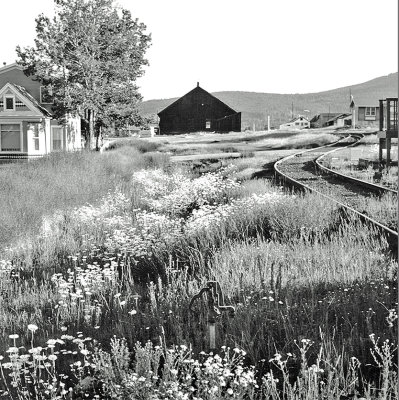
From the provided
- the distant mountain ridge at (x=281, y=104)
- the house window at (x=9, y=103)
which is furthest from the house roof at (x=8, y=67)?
the distant mountain ridge at (x=281, y=104)

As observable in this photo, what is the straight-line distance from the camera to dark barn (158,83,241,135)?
82875 millimetres

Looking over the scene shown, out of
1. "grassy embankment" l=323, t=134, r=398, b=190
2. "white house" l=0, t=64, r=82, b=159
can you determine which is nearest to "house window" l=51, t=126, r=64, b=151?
"white house" l=0, t=64, r=82, b=159

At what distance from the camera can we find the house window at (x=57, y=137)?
1615 inches

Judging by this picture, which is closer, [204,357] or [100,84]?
[204,357]

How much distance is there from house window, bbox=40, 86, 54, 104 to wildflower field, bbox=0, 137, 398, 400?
25.4 metres

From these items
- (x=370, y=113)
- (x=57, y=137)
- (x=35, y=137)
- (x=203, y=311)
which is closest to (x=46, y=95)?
(x=35, y=137)

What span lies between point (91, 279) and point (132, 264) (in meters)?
1.57

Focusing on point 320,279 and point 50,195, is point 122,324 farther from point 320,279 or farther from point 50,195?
point 50,195

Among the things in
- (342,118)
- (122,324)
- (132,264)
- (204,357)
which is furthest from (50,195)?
(342,118)

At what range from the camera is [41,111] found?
37.6 meters

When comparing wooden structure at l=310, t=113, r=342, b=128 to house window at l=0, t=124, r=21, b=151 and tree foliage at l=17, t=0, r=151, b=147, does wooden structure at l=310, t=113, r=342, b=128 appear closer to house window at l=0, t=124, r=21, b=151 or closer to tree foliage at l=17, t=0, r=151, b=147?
tree foliage at l=17, t=0, r=151, b=147

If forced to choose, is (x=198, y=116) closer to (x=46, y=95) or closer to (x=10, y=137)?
(x=46, y=95)

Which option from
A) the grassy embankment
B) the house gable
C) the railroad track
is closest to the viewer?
the railroad track

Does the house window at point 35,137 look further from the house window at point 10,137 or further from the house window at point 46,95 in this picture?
the house window at point 46,95
